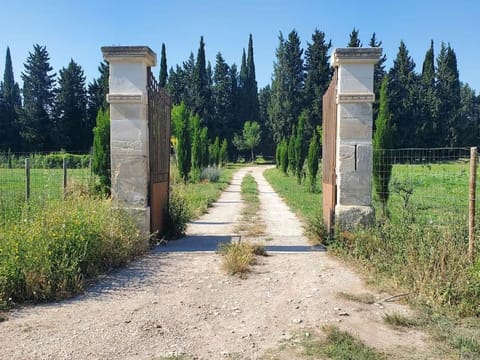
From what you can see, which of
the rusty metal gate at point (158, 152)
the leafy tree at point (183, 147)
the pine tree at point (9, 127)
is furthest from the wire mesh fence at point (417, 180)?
the pine tree at point (9, 127)

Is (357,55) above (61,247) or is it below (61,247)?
above

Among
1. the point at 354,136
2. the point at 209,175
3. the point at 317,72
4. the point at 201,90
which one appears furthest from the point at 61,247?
the point at 201,90

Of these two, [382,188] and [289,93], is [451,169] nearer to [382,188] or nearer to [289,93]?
[382,188]

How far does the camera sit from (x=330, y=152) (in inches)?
310

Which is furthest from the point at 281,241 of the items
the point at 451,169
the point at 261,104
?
the point at 261,104

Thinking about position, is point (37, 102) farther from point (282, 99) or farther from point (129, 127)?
point (129, 127)

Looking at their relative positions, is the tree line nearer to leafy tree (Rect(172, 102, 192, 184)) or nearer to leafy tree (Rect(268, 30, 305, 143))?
leafy tree (Rect(268, 30, 305, 143))

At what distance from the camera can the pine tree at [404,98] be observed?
52000 mm

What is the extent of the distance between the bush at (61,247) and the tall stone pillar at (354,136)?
3542 millimetres

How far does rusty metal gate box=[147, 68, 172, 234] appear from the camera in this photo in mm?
7633

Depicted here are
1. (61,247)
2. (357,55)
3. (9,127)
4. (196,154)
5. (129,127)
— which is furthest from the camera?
(9,127)

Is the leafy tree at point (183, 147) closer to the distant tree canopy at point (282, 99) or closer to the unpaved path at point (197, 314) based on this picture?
the unpaved path at point (197, 314)

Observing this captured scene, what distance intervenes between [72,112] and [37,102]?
5.32m

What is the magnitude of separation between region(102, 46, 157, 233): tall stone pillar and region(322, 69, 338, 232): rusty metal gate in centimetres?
324
